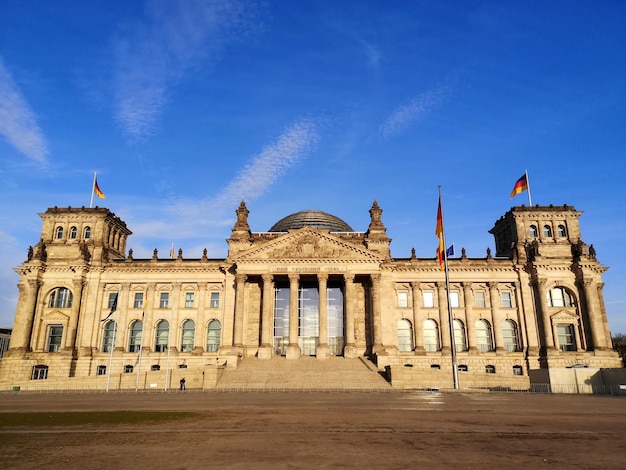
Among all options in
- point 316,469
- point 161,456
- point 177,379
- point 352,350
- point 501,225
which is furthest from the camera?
point 501,225

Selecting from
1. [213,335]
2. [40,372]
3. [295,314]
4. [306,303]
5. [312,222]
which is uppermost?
[312,222]

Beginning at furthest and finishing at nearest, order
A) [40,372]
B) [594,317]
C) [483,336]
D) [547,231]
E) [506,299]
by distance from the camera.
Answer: [547,231], [506,299], [483,336], [594,317], [40,372]

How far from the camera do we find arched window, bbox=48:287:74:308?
63.2 metres

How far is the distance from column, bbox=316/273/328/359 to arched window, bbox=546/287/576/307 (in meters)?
31.0

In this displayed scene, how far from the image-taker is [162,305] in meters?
64.5

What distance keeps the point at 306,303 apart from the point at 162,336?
20.5 m

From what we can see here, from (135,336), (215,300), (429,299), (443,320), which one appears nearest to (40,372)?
(135,336)

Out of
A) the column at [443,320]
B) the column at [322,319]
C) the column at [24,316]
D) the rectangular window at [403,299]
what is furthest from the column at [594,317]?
the column at [24,316]

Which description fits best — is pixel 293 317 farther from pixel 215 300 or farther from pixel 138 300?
pixel 138 300

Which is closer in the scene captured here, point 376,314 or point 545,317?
point 376,314

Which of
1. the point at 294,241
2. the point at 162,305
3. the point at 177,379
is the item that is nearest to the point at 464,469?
the point at 177,379

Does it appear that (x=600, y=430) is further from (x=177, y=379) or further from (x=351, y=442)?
(x=177, y=379)

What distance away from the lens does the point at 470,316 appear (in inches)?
2480

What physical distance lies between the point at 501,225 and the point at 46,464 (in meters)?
72.0
